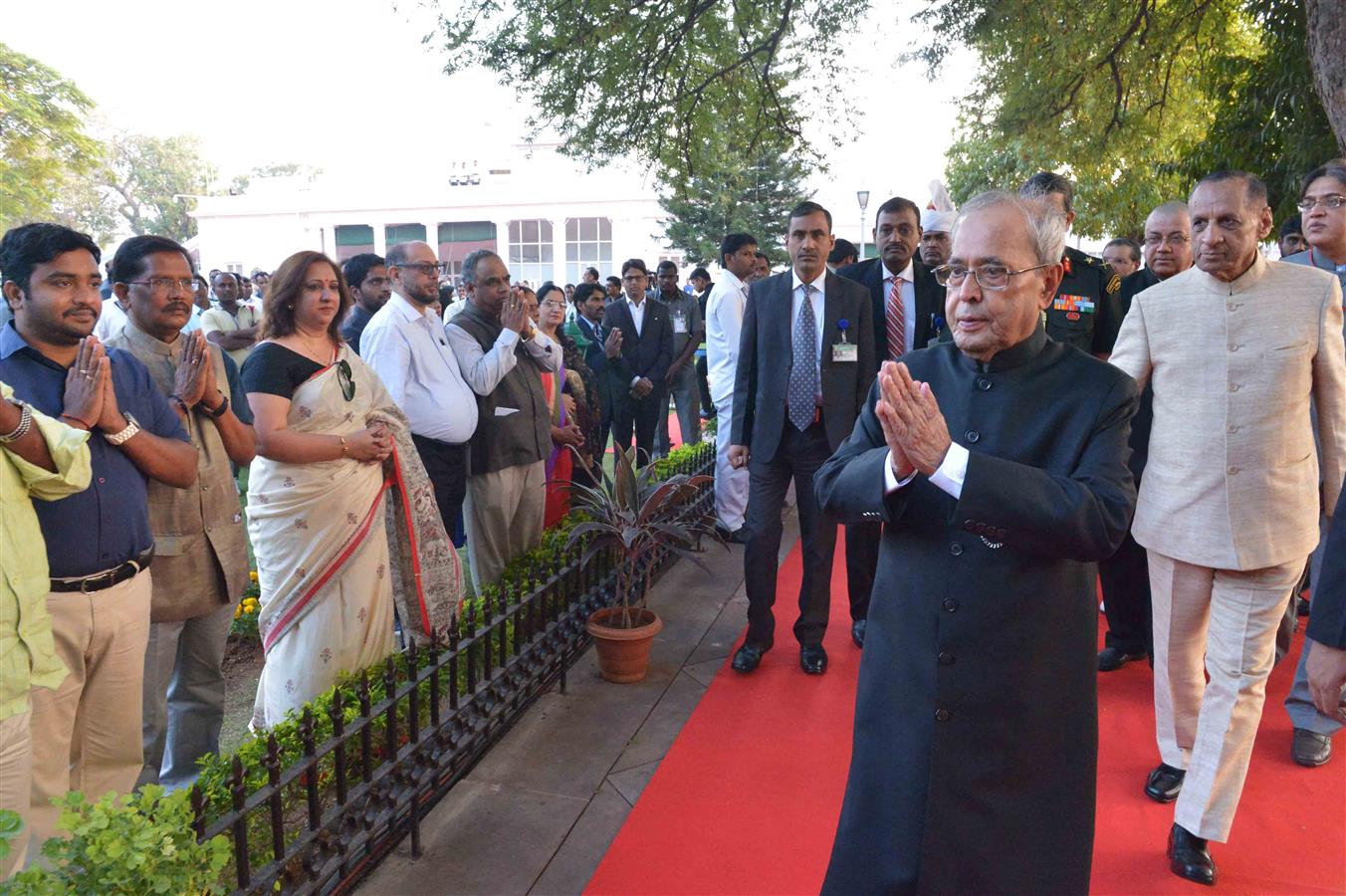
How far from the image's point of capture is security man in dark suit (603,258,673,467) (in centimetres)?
927

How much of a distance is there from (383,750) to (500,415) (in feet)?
6.70

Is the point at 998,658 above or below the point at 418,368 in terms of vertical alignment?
below

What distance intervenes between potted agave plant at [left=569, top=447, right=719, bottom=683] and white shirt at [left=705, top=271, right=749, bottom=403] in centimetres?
211

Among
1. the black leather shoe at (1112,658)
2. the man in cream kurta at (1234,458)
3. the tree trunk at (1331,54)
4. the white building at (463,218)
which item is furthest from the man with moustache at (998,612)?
the white building at (463,218)

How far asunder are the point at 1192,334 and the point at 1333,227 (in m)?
1.68

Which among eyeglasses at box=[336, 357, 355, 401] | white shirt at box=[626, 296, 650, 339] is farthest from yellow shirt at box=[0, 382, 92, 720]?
white shirt at box=[626, 296, 650, 339]

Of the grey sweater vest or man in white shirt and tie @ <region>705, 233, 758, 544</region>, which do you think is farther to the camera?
man in white shirt and tie @ <region>705, 233, 758, 544</region>

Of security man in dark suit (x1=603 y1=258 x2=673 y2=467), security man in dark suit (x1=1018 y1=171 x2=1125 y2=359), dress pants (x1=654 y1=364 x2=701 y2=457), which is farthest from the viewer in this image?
dress pants (x1=654 y1=364 x2=701 y2=457)

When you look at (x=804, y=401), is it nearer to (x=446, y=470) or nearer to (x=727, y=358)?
(x=446, y=470)

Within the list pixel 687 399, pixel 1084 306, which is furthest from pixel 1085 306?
pixel 687 399

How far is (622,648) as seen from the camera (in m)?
4.34

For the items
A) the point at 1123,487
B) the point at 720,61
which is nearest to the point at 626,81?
the point at 720,61

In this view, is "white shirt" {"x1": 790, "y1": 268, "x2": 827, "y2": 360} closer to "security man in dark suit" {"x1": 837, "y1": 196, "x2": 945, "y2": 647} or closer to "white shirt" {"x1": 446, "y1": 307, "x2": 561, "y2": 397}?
"security man in dark suit" {"x1": 837, "y1": 196, "x2": 945, "y2": 647}

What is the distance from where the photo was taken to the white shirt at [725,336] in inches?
261
